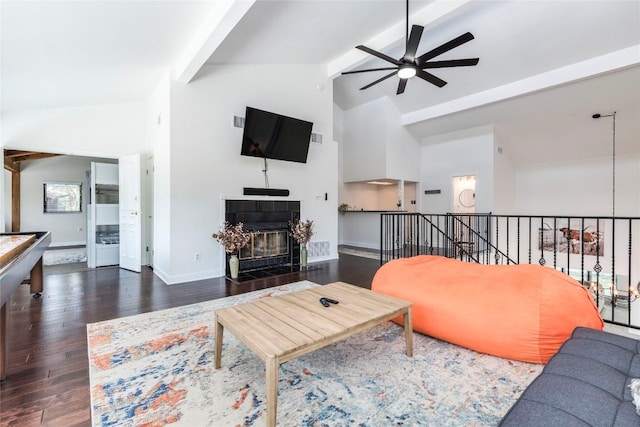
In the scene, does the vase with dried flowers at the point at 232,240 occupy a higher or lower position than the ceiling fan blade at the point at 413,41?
lower

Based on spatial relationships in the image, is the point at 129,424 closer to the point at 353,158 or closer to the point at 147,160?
the point at 147,160

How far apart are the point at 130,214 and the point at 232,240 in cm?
210

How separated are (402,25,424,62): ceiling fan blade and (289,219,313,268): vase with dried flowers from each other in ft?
10.3

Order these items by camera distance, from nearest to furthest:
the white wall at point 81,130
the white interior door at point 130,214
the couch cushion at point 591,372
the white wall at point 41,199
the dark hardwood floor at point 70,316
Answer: the couch cushion at point 591,372 < the dark hardwood floor at point 70,316 < the white wall at point 81,130 < the white interior door at point 130,214 < the white wall at point 41,199

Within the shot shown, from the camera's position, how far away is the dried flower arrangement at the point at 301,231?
17.6 ft

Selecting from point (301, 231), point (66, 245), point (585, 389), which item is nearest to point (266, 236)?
point (301, 231)

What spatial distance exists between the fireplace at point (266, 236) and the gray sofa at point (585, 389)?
3.94 m

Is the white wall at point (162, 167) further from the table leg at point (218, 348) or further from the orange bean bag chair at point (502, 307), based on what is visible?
Answer: the orange bean bag chair at point (502, 307)

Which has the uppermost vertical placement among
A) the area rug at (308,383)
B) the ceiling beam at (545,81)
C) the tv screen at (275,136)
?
the ceiling beam at (545,81)

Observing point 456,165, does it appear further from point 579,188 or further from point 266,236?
point 266,236

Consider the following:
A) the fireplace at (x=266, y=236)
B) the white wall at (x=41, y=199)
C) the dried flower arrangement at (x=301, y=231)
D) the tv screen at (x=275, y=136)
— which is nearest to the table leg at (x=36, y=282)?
the fireplace at (x=266, y=236)

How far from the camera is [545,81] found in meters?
5.44

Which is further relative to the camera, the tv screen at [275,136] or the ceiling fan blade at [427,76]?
the tv screen at [275,136]

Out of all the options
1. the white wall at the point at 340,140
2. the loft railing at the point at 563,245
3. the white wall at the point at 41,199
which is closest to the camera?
the loft railing at the point at 563,245
